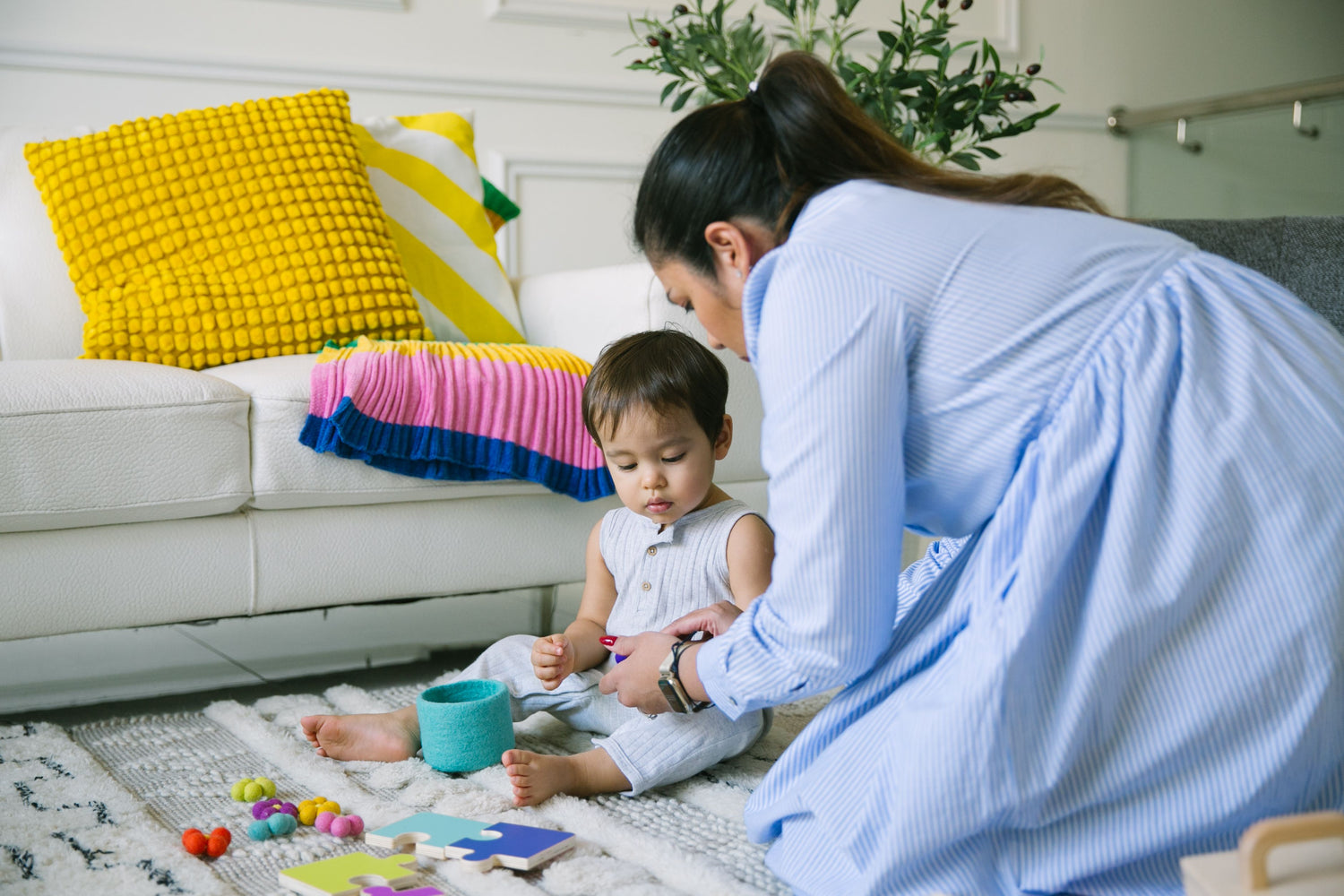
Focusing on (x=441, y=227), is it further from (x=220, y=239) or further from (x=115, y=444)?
(x=115, y=444)

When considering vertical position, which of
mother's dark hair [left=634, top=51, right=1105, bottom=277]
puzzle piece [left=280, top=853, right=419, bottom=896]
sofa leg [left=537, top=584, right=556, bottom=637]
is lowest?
sofa leg [left=537, top=584, right=556, bottom=637]

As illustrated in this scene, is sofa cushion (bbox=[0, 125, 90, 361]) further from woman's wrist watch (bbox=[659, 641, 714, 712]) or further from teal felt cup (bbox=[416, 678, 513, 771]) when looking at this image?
woman's wrist watch (bbox=[659, 641, 714, 712])

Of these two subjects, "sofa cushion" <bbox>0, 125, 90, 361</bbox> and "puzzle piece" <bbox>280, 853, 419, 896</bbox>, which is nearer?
"puzzle piece" <bbox>280, 853, 419, 896</bbox>

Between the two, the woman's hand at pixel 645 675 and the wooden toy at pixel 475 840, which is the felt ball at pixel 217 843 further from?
the woman's hand at pixel 645 675

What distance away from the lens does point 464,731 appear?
1.26m

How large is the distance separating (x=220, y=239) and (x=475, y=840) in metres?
1.18

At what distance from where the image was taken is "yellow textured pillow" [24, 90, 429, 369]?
5.79ft

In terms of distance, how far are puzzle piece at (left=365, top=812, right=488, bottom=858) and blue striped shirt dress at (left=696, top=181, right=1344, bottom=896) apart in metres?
0.34

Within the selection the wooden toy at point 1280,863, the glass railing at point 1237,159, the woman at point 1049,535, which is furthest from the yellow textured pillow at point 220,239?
the glass railing at point 1237,159

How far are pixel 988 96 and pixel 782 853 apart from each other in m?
1.47

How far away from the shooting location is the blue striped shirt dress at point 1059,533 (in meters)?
0.83

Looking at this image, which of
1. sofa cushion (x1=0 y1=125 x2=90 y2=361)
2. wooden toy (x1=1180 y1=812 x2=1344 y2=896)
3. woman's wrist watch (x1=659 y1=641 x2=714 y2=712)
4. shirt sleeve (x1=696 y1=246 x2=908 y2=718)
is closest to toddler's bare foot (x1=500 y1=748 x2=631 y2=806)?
woman's wrist watch (x1=659 y1=641 x2=714 y2=712)

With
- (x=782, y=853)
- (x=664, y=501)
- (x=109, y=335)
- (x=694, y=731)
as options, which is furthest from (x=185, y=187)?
(x=782, y=853)

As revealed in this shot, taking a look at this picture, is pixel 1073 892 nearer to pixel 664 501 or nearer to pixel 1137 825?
pixel 1137 825
